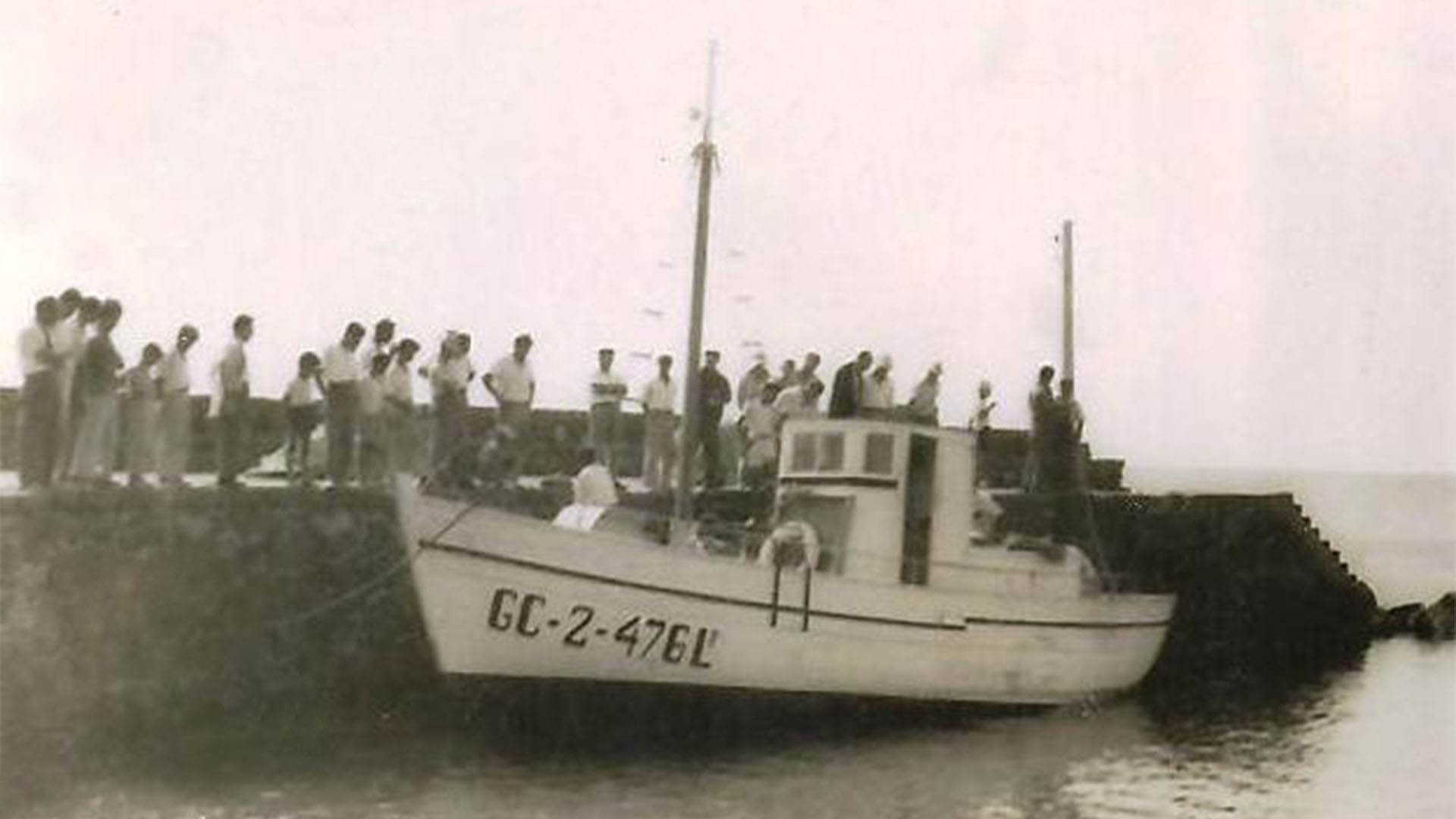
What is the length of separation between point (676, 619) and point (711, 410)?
4.55 meters

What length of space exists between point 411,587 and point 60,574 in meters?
3.18

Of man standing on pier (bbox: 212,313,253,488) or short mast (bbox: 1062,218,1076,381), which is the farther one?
short mast (bbox: 1062,218,1076,381)

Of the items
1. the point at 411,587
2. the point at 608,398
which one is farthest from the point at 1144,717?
the point at 411,587

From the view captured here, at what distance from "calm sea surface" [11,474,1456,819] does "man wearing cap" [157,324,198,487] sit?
8.04ft

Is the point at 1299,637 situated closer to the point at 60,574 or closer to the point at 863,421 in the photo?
the point at 863,421

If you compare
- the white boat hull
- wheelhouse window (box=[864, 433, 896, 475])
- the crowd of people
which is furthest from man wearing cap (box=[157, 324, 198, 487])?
wheelhouse window (box=[864, 433, 896, 475])

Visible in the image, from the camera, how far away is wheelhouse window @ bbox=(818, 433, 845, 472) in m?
16.1

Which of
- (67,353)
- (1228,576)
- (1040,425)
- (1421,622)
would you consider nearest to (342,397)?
(67,353)

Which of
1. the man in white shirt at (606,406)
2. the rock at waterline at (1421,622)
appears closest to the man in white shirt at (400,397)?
the man in white shirt at (606,406)

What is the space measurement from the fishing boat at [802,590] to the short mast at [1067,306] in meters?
6.19

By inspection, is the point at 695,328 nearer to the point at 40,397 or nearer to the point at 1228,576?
the point at 40,397

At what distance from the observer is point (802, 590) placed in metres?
14.8

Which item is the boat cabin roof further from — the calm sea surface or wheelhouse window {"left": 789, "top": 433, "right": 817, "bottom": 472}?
the calm sea surface

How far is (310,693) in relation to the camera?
46.3 ft
